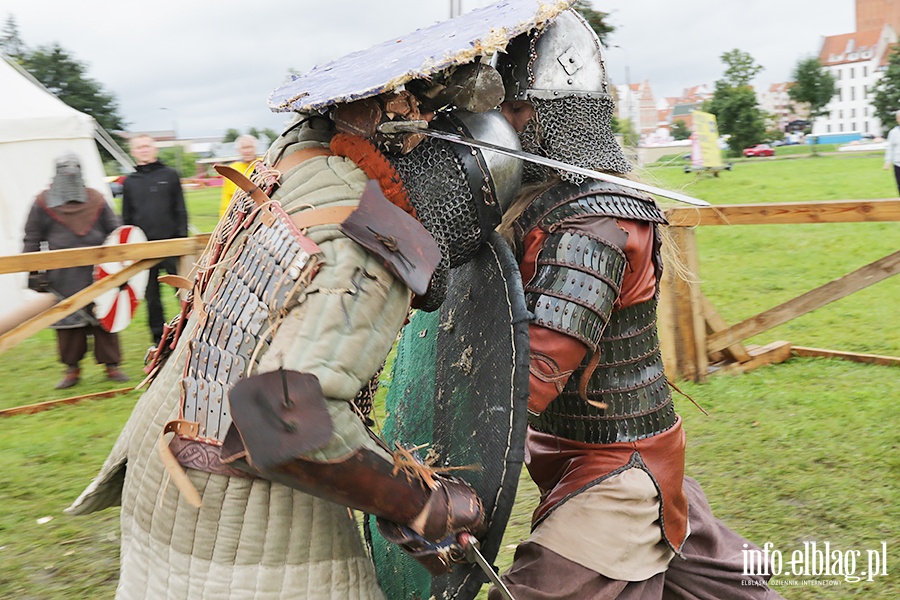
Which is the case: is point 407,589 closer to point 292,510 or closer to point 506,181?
point 292,510

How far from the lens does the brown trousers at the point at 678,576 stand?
219 cm

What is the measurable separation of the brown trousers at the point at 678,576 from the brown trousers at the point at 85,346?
566 cm

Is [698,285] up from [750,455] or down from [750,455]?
up

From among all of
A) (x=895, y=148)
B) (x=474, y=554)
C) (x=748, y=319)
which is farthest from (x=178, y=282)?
(x=895, y=148)

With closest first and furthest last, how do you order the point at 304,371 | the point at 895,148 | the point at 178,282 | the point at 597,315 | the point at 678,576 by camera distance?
1. the point at 304,371
2. the point at 597,315
3. the point at 178,282
4. the point at 678,576
5. the point at 895,148

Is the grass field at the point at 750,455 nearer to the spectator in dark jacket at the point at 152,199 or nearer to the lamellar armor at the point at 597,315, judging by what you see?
the lamellar armor at the point at 597,315

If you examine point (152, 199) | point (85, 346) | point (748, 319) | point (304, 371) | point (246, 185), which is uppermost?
point (246, 185)

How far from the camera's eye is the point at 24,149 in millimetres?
9234

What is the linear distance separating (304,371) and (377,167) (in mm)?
506

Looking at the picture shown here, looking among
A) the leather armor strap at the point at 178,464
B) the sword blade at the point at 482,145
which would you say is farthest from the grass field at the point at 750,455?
the leather armor strap at the point at 178,464

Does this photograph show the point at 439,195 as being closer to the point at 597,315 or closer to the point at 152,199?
the point at 597,315

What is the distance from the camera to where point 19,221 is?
9414 mm

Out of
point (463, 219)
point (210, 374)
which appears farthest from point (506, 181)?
point (210, 374)

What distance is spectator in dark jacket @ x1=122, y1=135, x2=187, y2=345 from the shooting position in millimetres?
7574
